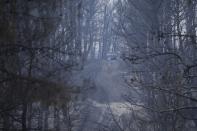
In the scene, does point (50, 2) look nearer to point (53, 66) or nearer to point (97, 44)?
point (53, 66)

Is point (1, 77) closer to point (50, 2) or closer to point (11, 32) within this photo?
point (11, 32)

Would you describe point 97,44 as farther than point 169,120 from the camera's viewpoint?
Yes

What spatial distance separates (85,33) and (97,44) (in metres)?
9.84

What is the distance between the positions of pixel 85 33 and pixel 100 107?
54.0 feet

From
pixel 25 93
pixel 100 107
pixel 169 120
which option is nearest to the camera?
pixel 25 93

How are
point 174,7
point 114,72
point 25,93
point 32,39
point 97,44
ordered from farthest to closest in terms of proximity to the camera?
point 97,44 → point 114,72 → point 174,7 → point 32,39 → point 25,93

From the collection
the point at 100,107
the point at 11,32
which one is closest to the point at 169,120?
the point at 11,32

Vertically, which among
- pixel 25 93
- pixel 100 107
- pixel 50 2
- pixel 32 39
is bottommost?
pixel 100 107

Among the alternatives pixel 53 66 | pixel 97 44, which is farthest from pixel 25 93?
pixel 97 44

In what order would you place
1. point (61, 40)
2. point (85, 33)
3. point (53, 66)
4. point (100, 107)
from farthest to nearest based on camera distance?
1. point (85, 33)
2. point (100, 107)
3. point (61, 40)
4. point (53, 66)

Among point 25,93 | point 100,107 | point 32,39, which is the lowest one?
point 100,107

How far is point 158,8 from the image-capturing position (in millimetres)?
18250

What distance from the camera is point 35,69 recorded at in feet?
35.7

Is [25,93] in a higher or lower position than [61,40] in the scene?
lower
